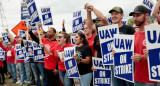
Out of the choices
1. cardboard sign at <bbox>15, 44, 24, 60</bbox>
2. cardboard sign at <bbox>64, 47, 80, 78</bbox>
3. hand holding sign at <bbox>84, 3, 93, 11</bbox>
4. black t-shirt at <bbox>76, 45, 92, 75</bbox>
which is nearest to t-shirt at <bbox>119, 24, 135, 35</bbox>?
hand holding sign at <bbox>84, 3, 93, 11</bbox>

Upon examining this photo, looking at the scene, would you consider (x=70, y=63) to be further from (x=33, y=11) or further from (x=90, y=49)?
(x=33, y=11)

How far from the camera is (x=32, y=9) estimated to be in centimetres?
611

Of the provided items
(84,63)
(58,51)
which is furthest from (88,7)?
(58,51)

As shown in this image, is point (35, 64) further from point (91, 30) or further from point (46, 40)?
point (91, 30)

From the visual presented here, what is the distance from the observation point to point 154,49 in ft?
8.66

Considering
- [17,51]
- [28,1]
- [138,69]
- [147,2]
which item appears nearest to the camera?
[138,69]

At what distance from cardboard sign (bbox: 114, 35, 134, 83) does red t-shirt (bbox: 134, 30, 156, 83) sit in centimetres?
16

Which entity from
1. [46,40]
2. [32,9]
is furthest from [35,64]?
[32,9]

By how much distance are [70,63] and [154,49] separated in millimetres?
2453

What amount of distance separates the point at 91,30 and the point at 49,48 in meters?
1.83

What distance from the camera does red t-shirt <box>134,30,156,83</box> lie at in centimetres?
299

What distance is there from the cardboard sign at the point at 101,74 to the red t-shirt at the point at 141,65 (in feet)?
4.28

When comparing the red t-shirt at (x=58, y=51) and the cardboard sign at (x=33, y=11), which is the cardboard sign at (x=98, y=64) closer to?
the red t-shirt at (x=58, y=51)

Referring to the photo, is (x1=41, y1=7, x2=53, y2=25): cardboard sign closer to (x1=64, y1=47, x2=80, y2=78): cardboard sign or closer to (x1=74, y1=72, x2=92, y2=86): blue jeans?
(x1=64, y1=47, x2=80, y2=78): cardboard sign
